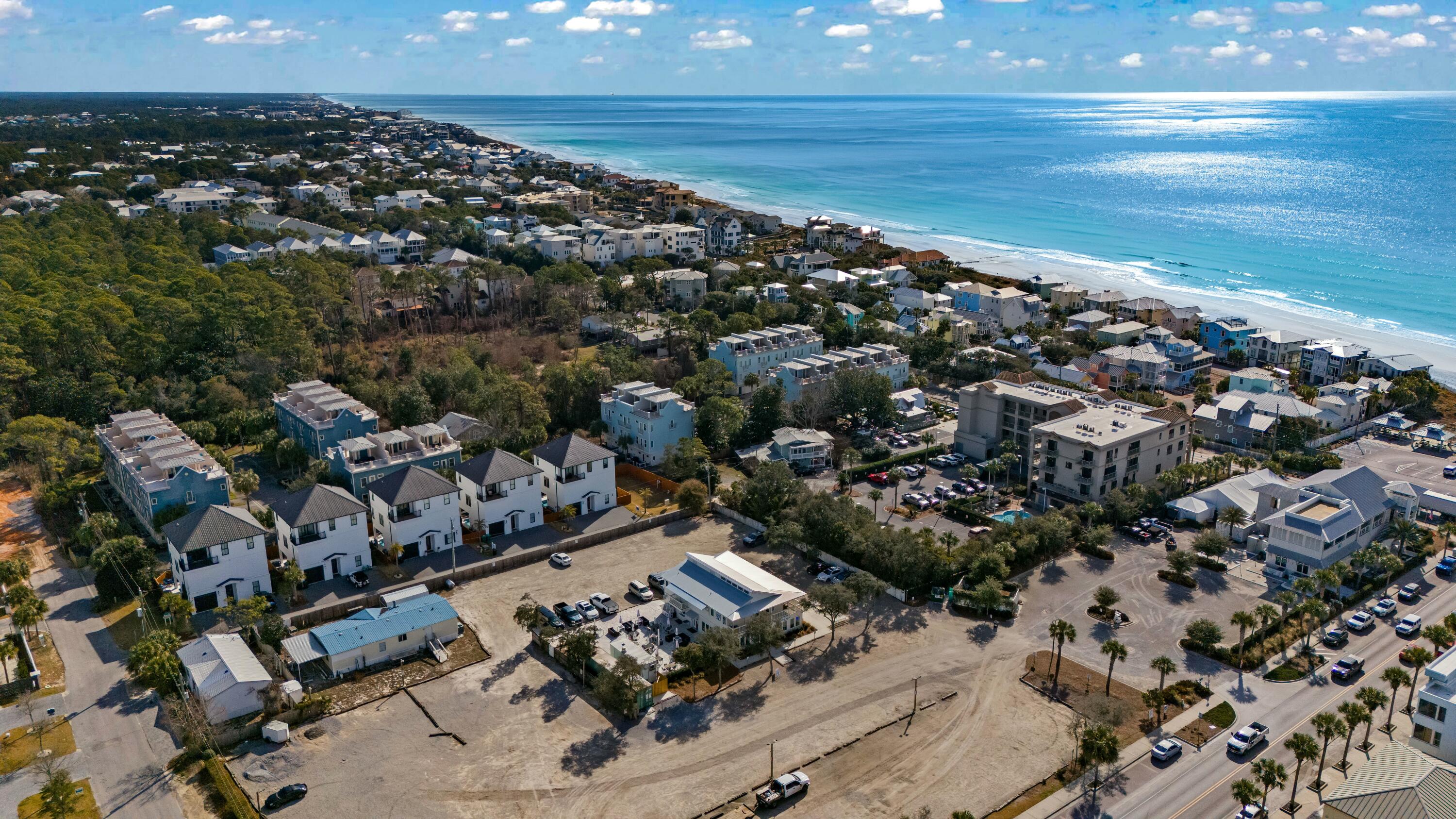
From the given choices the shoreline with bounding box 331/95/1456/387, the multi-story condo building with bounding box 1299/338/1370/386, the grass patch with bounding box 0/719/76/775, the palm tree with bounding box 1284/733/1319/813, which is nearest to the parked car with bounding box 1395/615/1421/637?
the palm tree with bounding box 1284/733/1319/813

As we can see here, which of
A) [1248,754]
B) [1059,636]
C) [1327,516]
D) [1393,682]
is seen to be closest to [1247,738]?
[1248,754]

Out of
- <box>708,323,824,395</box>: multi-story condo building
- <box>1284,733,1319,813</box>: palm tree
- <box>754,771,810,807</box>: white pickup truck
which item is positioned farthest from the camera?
<box>708,323,824,395</box>: multi-story condo building

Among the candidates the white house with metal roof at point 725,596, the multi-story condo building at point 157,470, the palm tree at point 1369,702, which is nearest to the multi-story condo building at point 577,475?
the white house with metal roof at point 725,596

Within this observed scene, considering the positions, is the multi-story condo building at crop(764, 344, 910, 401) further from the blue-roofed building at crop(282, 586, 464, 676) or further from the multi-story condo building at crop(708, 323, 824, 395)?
the blue-roofed building at crop(282, 586, 464, 676)

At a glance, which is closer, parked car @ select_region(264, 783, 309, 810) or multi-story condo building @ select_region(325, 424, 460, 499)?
parked car @ select_region(264, 783, 309, 810)

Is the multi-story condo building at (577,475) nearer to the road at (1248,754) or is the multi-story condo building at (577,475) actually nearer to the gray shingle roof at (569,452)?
the gray shingle roof at (569,452)

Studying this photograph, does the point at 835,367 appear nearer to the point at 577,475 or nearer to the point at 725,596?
the point at 577,475
